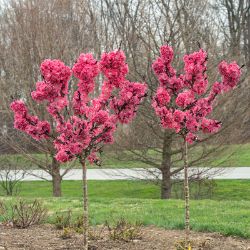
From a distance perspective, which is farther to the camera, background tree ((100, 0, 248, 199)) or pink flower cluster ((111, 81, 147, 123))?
background tree ((100, 0, 248, 199))

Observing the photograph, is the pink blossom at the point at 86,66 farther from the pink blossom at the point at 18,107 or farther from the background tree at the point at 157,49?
the background tree at the point at 157,49

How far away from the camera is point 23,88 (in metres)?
12.8

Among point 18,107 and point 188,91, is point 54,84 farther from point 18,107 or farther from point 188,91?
point 188,91

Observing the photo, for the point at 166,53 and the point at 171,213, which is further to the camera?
the point at 171,213

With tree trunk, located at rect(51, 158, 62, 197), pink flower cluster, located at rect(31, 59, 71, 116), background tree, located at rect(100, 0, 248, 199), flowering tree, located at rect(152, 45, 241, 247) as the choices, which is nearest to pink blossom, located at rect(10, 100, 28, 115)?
pink flower cluster, located at rect(31, 59, 71, 116)

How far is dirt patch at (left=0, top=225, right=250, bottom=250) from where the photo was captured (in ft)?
16.8

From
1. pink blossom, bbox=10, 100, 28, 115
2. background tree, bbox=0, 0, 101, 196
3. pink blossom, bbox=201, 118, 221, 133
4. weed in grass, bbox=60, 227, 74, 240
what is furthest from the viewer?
background tree, bbox=0, 0, 101, 196

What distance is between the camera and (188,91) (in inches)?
182

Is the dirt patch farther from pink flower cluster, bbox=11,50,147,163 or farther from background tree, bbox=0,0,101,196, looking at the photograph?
background tree, bbox=0,0,101,196

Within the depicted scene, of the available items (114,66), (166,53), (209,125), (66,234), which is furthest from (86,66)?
(66,234)

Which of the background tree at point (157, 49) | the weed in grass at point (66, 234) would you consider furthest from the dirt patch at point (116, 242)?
the background tree at point (157, 49)

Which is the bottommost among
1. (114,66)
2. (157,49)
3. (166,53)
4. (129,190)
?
(129,190)

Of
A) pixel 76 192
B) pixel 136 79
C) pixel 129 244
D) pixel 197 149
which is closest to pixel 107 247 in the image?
pixel 129 244

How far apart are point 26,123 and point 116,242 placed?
181 centimetres
